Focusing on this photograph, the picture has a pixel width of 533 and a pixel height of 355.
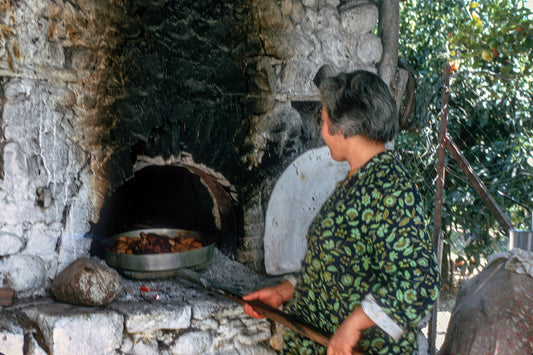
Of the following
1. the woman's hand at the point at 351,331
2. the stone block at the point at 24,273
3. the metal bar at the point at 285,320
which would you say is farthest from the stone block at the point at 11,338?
the woman's hand at the point at 351,331

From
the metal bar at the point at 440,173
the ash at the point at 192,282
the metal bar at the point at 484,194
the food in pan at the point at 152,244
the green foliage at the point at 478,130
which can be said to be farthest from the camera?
the green foliage at the point at 478,130

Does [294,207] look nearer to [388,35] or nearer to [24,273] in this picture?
Result: [388,35]

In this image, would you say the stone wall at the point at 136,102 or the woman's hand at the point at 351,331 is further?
the stone wall at the point at 136,102

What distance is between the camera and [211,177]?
9.05 ft

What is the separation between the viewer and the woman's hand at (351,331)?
1.51 metres

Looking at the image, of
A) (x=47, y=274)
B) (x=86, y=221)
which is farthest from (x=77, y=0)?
(x=47, y=274)

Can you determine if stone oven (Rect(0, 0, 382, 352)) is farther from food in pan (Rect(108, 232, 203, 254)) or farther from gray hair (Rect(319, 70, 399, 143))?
gray hair (Rect(319, 70, 399, 143))

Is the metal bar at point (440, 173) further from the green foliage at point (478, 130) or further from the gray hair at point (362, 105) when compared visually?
the gray hair at point (362, 105)

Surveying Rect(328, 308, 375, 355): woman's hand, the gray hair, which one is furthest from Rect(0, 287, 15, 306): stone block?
the gray hair

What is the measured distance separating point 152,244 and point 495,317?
1.68m

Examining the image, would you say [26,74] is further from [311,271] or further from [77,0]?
[311,271]

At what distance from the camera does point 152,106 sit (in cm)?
244

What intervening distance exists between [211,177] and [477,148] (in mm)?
2975

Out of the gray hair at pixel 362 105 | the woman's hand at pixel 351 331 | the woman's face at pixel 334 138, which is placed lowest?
the woman's hand at pixel 351 331
